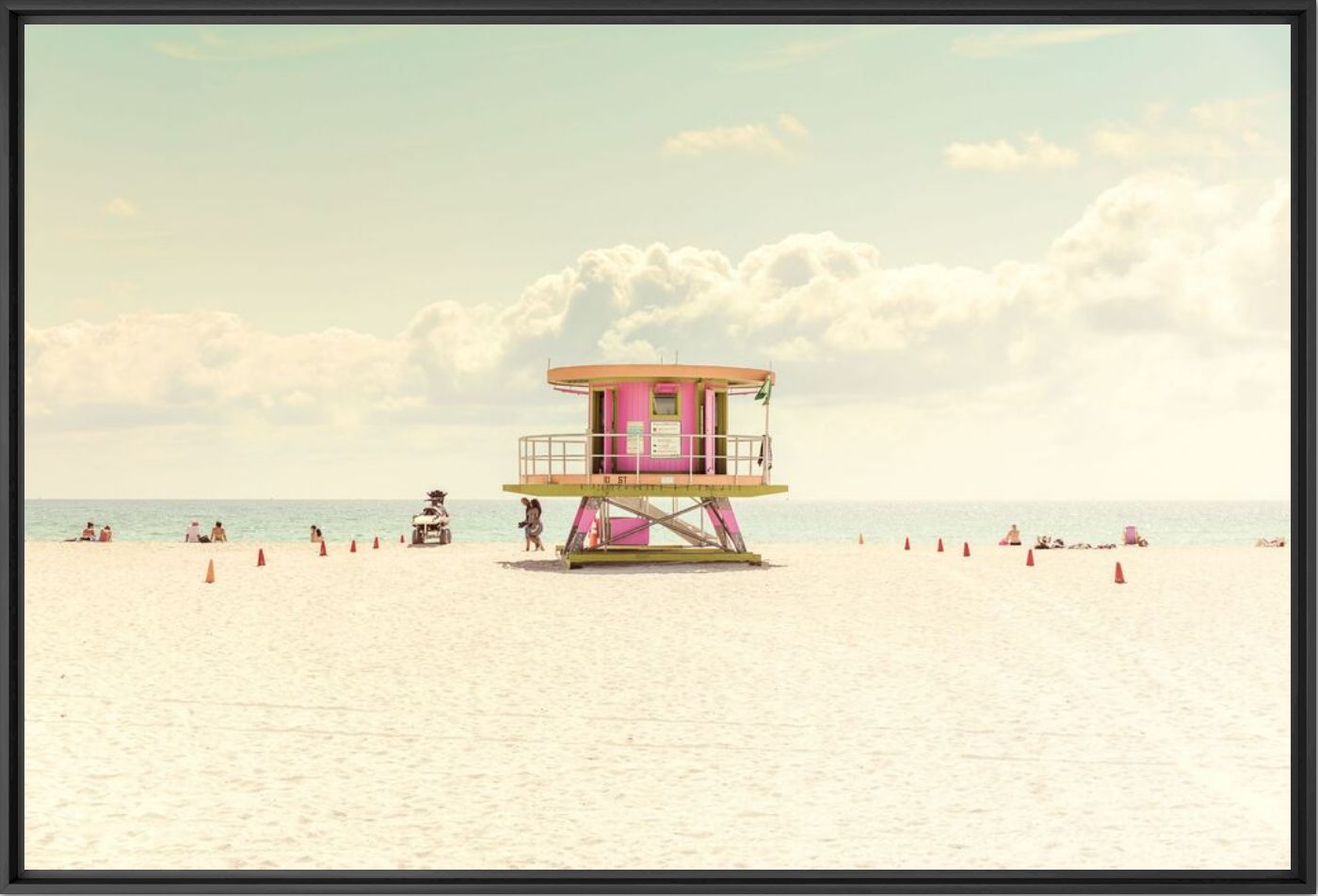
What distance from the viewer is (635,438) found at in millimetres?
24016

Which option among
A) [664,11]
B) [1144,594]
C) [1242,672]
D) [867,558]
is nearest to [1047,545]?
[867,558]

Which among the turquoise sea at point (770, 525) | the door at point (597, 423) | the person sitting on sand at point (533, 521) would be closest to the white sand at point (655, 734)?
the door at point (597, 423)

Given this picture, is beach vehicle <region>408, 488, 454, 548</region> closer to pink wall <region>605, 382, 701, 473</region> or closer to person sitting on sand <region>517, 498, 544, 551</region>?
person sitting on sand <region>517, 498, 544, 551</region>

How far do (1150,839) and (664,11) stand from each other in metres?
4.98

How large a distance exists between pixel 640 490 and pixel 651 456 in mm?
772

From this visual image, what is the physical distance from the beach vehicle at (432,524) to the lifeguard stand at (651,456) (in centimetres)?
1292

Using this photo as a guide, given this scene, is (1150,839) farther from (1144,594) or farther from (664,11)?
(1144,594)

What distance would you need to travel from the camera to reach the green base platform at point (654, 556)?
24078 mm

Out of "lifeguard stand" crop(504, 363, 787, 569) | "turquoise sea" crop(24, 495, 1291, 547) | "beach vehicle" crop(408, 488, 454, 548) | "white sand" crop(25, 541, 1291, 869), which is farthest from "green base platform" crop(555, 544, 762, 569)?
"turquoise sea" crop(24, 495, 1291, 547)

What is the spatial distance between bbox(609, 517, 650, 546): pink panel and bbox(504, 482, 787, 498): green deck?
1.55 meters

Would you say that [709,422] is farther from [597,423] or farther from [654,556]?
[654,556]

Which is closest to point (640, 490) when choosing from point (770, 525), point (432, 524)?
point (432, 524)

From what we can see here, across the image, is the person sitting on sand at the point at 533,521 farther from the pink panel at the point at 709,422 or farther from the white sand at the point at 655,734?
the white sand at the point at 655,734

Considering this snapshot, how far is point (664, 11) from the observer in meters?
4.82
